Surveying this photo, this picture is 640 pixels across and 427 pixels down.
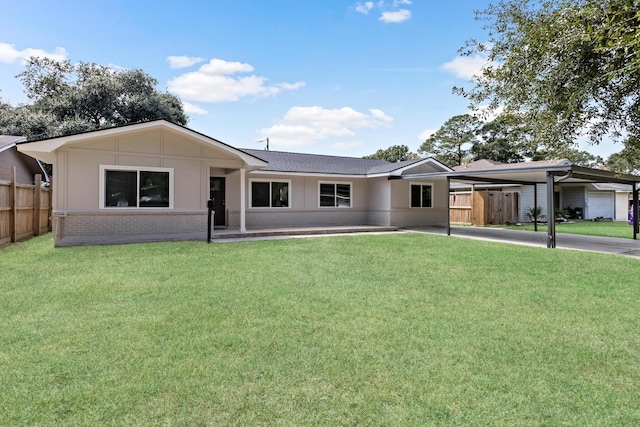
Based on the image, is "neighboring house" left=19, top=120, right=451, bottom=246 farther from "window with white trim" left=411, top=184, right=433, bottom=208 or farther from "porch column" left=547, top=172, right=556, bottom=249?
"porch column" left=547, top=172, right=556, bottom=249

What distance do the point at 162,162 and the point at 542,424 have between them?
11.2m

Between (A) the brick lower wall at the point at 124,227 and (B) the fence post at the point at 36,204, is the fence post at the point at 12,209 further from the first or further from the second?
(B) the fence post at the point at 36,204

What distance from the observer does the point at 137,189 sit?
10906 mm

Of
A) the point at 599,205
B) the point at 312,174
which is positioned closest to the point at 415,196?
the point at 312,174

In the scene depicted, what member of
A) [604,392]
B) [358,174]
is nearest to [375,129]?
[358,174]

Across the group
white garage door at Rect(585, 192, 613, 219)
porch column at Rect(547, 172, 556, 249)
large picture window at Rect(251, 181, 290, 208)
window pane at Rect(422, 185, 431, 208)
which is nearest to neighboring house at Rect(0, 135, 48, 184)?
large picture window at Rect(251, 181, 290, 208)

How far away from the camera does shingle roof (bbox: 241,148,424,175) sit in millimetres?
15562

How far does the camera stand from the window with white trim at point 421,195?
56.1 ft

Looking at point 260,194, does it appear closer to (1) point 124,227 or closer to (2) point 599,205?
(1) point 124,227

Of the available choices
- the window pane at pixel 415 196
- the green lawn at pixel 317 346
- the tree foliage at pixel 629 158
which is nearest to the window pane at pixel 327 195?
the window pane at pixel 415 196

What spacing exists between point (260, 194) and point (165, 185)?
14.5 ft

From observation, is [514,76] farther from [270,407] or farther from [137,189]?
[137,189]

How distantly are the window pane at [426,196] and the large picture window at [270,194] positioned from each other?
6.60 metres

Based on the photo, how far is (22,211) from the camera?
11.9 m
